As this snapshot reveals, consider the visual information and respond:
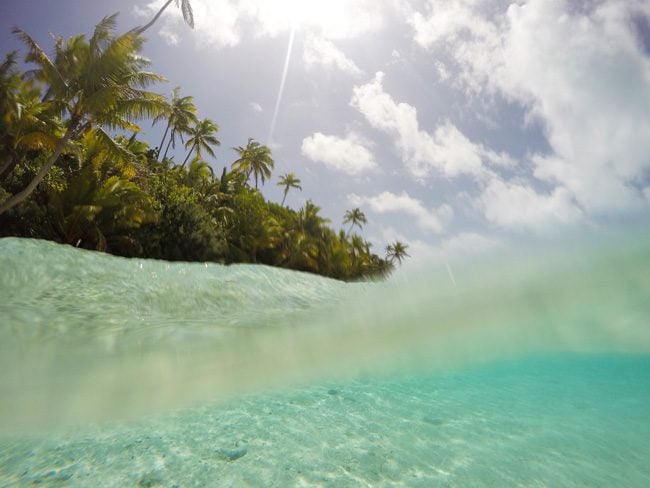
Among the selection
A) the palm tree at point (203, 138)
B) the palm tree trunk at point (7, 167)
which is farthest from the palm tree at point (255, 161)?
the palm tree trunk at point (7, 167)

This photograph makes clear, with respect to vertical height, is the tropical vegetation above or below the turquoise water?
above

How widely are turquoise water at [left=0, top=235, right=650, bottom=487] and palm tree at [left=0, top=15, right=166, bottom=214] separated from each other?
19.6ft

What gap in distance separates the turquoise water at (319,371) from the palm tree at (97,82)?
5.99m

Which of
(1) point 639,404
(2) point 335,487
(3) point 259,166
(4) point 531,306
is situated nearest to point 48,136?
(2) point 335,487

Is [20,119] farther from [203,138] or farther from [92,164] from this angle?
[203,138]

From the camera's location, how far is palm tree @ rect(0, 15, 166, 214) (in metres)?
13.9

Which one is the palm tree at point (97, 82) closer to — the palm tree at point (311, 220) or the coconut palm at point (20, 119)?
the coconut palm at point (20, 119)

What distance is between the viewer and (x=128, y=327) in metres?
9.63

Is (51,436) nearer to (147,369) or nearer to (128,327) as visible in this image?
(128,327)

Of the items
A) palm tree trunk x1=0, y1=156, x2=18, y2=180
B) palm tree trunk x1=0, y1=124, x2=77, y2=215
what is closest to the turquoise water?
palm tree trunk x1=0, y1=124, x2=77, y2=215

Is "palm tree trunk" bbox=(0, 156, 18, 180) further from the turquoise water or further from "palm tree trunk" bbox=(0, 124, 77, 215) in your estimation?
the turquoise water

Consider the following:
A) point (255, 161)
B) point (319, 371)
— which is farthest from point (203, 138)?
point (319, 371)

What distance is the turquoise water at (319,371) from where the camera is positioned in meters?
4.27

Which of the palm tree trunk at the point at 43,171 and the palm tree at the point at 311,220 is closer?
the palm tree trunk at the point at 43,171
